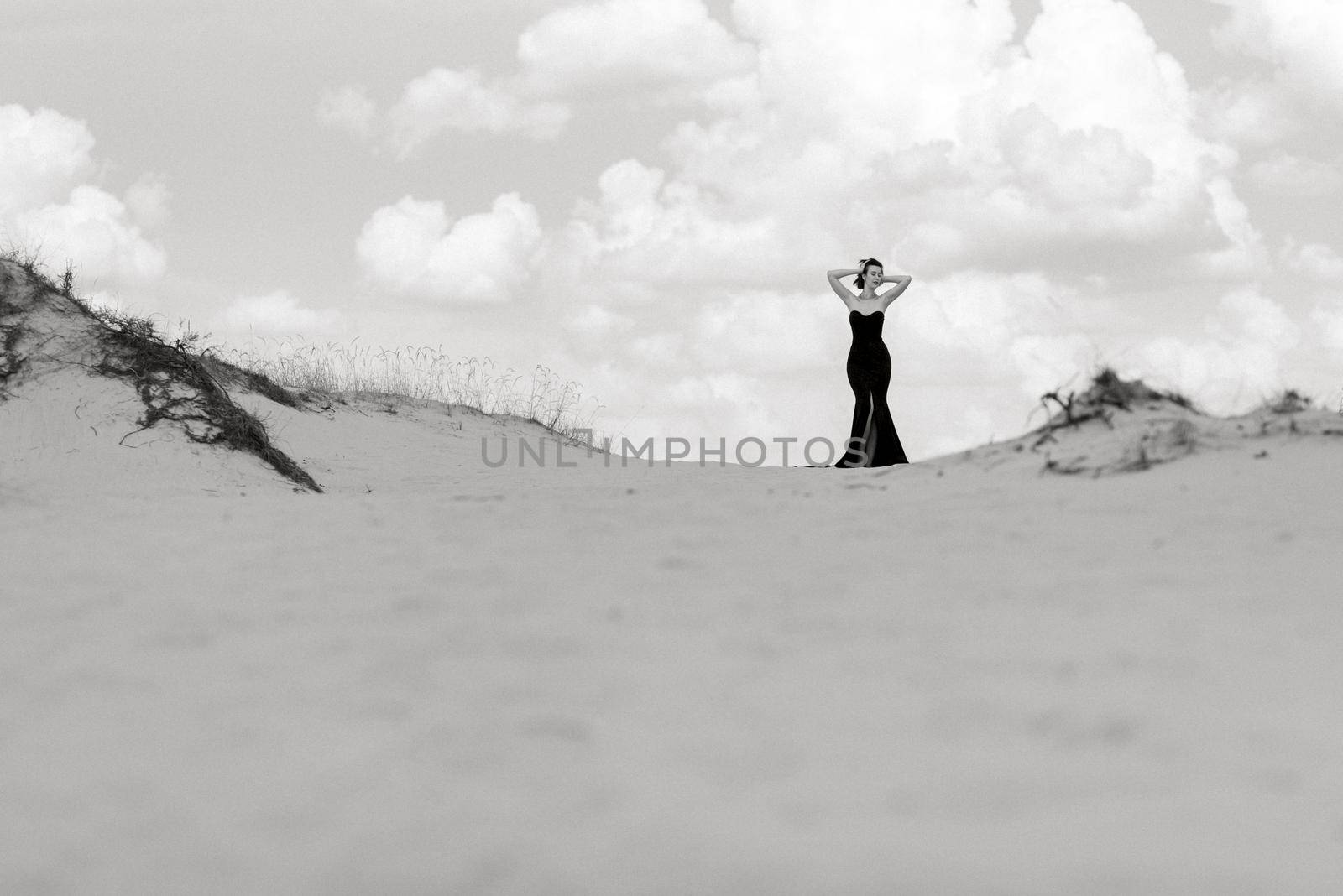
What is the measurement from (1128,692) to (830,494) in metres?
3.07

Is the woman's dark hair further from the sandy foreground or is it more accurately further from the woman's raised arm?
the sandy foreground

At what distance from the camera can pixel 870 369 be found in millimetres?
11094

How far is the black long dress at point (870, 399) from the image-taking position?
11.1 meters

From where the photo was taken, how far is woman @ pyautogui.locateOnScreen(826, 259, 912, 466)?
11008 millimetres

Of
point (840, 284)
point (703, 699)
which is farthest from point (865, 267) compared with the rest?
point (703, 699)

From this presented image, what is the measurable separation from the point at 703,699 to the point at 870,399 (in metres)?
8.19

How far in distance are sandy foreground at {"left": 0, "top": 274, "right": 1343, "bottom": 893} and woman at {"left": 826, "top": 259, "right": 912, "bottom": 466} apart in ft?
17.7

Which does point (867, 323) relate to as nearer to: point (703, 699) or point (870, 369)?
point (870, 369)

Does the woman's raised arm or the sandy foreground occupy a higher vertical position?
the woman's raised arm

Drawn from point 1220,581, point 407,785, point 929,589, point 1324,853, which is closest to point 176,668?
point 407,785

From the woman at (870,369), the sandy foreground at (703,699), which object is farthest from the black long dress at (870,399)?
the sandy foreground at (703,699)

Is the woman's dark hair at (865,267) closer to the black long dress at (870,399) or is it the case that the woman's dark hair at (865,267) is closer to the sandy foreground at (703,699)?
the black long dress at (870,399)

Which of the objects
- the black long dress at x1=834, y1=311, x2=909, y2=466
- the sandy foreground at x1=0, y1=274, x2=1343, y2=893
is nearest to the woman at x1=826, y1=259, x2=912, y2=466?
the black long dress at x1=834, y1=311, x2=909, y2=466

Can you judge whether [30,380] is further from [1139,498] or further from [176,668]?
[1139,498]
